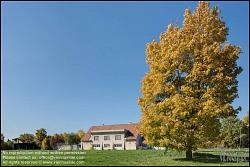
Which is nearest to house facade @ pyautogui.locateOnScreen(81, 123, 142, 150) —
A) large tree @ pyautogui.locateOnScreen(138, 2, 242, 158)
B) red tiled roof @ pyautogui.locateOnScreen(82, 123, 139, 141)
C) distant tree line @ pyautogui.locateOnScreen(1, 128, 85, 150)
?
red tiled roof @ pyautogui.locateOnScreen(82, 123, 139, 141)

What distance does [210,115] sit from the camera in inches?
1070

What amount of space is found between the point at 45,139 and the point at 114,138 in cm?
2768

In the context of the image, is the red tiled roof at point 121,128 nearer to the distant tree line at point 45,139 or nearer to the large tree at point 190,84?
the distant tree line at point 45,139

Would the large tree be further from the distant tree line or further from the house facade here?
the house facade

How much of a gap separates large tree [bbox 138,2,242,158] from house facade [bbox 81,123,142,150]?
76021mm

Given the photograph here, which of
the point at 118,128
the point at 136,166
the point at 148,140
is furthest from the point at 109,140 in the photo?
the point at 136,166

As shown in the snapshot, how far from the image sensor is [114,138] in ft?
363

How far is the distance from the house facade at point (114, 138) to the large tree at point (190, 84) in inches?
2993

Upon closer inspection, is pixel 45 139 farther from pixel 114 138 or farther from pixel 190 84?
pixel 190 84

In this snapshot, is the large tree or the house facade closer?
the large tree

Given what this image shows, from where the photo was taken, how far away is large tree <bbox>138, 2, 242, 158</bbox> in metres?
27.7

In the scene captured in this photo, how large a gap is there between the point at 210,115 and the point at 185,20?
28.9 feet

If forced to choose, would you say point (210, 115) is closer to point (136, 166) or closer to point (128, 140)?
point (136, 166)

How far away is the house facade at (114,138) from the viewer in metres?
107
